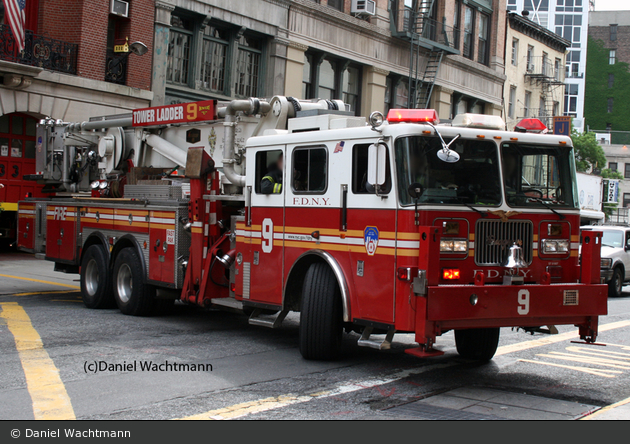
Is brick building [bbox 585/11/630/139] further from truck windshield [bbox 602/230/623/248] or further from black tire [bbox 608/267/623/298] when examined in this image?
black tire [bbox 608/267/623/298]

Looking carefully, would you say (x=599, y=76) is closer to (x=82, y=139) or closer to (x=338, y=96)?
(x=338, y=96)

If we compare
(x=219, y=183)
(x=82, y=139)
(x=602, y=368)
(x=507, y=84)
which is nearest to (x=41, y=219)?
(x=82, y=139)

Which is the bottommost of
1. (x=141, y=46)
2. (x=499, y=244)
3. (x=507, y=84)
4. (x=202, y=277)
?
(x=202, y=277)

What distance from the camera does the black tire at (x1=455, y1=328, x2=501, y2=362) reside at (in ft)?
28.9

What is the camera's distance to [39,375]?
726 cm

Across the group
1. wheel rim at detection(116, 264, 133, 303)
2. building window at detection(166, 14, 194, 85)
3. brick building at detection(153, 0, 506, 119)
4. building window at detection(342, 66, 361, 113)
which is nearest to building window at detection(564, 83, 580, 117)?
brick building at detection(153, 0, 506, 119)

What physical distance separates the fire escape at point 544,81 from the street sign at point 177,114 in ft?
114

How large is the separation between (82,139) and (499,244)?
29.8 ft

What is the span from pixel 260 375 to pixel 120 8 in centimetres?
1585

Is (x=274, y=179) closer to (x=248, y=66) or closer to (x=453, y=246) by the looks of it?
(x=453, y=246)

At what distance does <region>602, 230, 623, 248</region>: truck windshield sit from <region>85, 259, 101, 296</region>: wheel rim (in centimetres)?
1362

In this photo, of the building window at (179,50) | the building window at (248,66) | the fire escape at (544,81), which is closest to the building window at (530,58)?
the fire escape at (544,81)

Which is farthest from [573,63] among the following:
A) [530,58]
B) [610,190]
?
[610,190]
